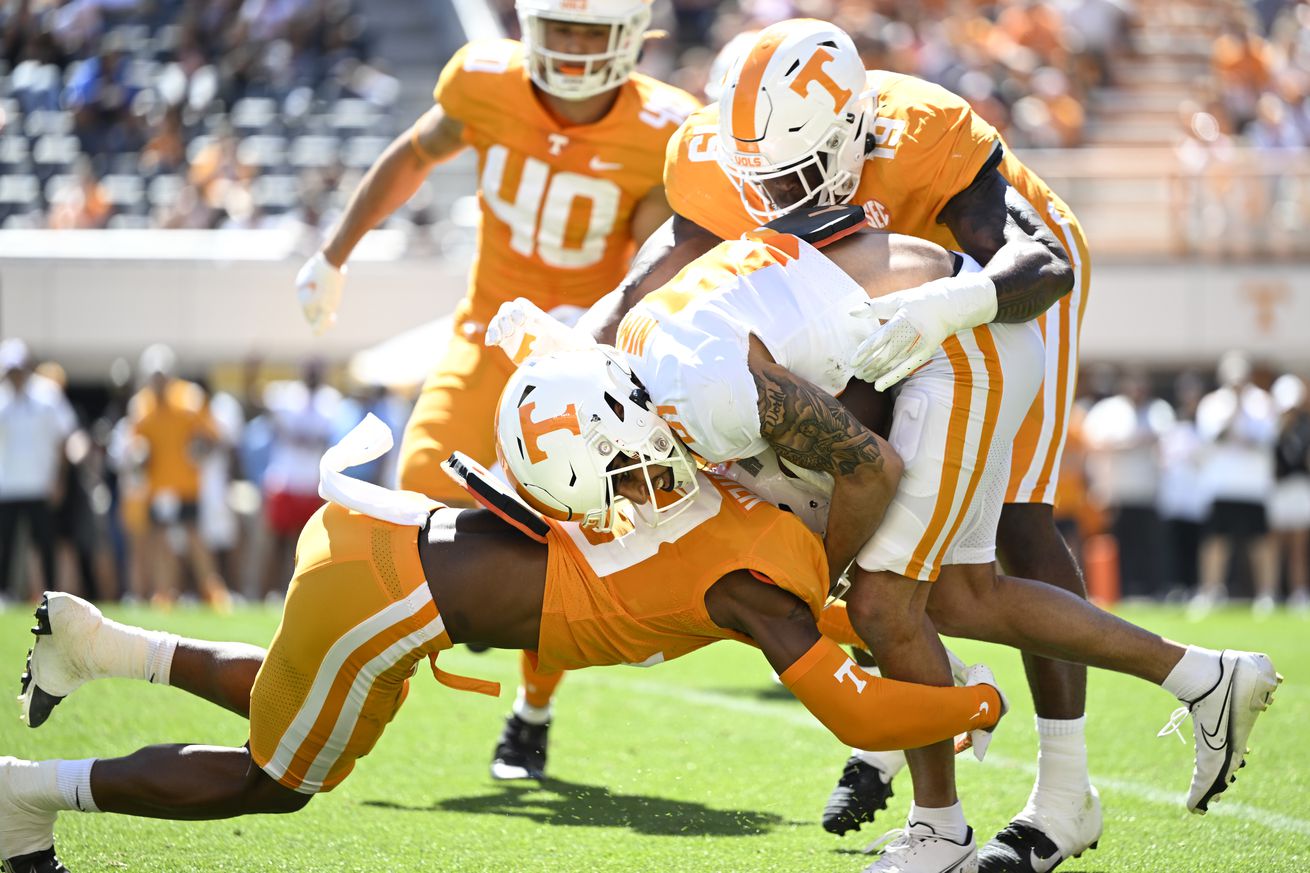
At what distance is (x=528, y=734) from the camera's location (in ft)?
16.9

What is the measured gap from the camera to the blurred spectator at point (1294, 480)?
36.3 ft

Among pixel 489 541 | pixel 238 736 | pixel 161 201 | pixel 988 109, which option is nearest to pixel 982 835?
pixel 489 541

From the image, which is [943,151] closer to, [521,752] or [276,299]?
[521,752]

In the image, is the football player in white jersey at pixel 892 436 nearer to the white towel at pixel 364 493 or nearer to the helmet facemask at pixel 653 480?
the helmet facemask at pixel 653 480

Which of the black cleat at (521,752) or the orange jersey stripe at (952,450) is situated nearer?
the orange jersey stripe at (952,450)

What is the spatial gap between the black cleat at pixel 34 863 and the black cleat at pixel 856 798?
5.89 ft

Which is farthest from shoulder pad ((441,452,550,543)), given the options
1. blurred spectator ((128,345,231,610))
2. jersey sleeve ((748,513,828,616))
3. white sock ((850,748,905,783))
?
blurred spectator ((128,345,231,610))

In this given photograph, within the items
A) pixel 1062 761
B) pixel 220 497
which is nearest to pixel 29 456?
pixel 220 497

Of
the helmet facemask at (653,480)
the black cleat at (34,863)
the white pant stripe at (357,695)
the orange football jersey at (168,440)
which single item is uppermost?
the helmet facemask at (653,480)

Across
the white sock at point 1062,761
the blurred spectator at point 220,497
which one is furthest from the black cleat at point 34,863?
the blurred spectator at point 220,497

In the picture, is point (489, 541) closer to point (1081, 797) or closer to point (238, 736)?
point (1081, 797)

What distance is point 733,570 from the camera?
3369 millimetres

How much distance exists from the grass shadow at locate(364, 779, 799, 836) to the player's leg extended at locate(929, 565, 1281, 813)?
962mm

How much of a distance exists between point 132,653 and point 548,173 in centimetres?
210
